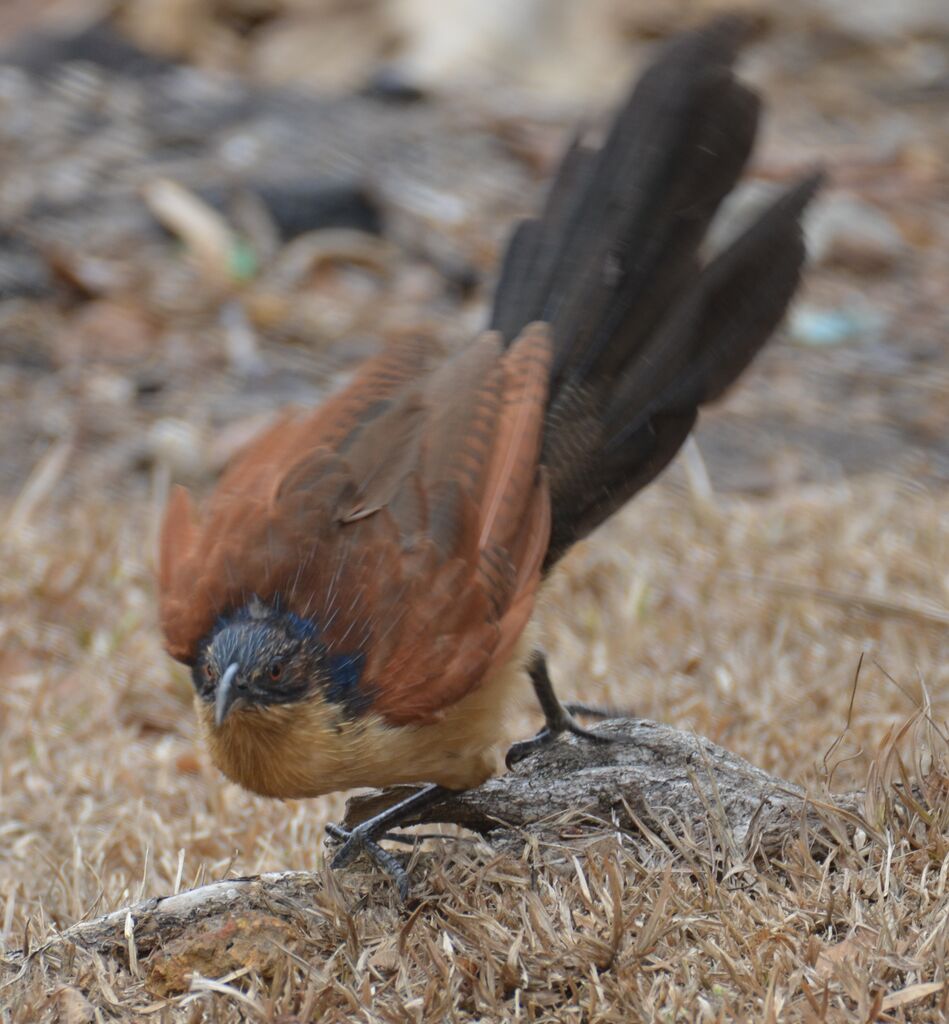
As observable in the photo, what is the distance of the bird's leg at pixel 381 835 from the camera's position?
2893mm

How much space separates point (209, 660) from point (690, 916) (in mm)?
1056

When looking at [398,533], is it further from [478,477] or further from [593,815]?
[593,815]

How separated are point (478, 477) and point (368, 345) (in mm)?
3991

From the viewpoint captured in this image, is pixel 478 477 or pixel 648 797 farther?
pixel 478 477

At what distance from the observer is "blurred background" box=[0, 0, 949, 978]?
13.0 ft

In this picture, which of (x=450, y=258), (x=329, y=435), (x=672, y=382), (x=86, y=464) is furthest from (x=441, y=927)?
(x=450, y=258)

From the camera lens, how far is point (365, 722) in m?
2.96

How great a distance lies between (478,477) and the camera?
3.20m

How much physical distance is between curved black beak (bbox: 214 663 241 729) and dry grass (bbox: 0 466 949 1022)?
0.39 meters

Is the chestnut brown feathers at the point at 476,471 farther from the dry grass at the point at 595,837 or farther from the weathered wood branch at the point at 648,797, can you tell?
the dry grass at the point at 595,837

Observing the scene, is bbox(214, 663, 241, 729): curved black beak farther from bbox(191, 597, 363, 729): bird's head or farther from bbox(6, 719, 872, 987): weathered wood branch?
bbox(6, 719, 872, 987): weathered wood branch

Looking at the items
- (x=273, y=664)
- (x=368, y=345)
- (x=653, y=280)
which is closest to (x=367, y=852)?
(x=273, y=664)

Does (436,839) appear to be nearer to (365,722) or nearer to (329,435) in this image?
(365,722)

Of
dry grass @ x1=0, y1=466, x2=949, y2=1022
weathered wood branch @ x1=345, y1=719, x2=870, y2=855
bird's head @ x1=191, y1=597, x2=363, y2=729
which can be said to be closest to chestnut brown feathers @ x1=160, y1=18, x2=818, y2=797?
bird's head @ x1=191, y1=597, x2=363, y2=729
